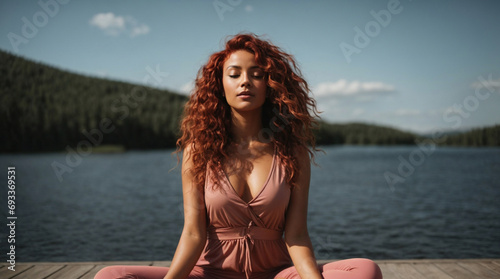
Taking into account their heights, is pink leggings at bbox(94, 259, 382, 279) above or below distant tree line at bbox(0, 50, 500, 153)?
below

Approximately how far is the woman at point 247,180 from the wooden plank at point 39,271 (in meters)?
2.02

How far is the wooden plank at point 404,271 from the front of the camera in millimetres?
3582

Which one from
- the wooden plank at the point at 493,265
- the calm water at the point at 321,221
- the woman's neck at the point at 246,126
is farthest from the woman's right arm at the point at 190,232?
the calm water at the point at 321,221

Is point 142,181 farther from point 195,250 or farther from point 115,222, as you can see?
point 195,250

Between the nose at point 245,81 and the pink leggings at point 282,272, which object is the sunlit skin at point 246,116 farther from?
the pink leggings at point 282,272

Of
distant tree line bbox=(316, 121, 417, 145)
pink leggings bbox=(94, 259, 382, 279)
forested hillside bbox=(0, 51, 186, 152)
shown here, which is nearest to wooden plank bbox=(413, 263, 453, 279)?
pink leggings bbox=(94, 259, 382, 279)

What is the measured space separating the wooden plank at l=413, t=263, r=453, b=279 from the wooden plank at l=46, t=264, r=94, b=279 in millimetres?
3011

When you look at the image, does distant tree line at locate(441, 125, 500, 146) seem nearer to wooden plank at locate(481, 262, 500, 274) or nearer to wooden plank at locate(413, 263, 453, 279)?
wooden plank at locate(481, 262, 500, 274)

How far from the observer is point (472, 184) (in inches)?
1108

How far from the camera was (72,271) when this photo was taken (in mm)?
3750

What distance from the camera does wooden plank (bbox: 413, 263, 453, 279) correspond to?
11.7ft

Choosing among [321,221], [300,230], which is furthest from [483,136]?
[300,230]

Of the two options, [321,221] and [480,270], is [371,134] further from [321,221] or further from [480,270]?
[480,270]

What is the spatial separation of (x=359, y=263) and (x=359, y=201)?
1869 centimetres
